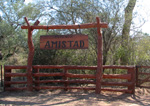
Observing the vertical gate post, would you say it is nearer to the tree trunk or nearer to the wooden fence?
the wooden fence

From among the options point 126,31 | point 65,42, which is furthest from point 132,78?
point 126,31

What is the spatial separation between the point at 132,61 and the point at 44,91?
5177 mm

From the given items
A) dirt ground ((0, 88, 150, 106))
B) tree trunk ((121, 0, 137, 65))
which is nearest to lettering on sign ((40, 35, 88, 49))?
dirt ground ((0, 88, 150, 106))

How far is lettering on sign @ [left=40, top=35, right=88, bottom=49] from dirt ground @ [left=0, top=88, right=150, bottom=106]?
198 cm

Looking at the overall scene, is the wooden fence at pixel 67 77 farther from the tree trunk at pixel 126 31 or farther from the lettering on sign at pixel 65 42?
the tree trunk at pixel 126 31

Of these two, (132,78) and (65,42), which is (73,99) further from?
(132,78)

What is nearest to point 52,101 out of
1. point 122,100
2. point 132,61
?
point 122,100

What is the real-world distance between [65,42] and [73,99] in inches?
92.6

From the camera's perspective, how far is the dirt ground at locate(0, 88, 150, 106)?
5.23 m

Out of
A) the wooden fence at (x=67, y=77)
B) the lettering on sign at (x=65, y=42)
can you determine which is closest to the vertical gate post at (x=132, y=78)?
the wooden fence at (x=67, y=77)

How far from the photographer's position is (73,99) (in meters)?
5.66

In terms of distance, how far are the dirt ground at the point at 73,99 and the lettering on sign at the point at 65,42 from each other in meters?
1.98

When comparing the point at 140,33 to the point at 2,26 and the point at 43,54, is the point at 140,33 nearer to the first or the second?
the point at 43,54

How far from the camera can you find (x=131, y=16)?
348 inches
